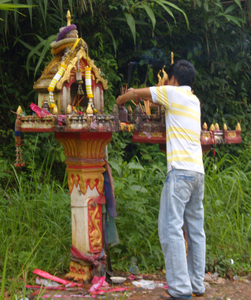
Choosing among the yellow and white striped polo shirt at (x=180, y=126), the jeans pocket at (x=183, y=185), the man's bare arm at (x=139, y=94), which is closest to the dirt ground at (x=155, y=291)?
the jeans pocket at (x=183, y=185)

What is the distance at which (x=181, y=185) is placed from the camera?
2449 millimetres

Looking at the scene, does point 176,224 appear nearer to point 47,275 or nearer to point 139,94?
point 139,94

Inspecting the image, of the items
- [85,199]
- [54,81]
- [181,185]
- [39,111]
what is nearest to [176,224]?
[181,185]

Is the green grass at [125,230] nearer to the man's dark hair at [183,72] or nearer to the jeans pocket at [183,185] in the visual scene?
the jeans pocket at [183,185]

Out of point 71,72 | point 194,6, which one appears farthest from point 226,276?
point 194,6

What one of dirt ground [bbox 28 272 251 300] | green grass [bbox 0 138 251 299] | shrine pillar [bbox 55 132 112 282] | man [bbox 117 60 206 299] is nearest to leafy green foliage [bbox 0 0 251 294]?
green grass [bbox 0 138 251 299]

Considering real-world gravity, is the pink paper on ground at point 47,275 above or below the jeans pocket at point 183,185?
below

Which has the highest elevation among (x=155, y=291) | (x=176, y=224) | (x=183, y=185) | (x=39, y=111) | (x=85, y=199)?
(x=39, y=111)

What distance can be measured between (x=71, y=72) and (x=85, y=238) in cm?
139

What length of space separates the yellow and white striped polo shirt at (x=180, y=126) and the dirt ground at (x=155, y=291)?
985mm

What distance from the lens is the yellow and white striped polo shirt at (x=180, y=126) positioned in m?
2.49

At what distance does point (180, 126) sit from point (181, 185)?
1.39 feet

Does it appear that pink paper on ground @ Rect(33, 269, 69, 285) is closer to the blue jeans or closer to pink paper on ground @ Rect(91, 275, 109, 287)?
pink paper on ground @ Rect(91, 275, 109, 287)

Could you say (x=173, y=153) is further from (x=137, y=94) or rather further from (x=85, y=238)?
(x=85, y=238)
